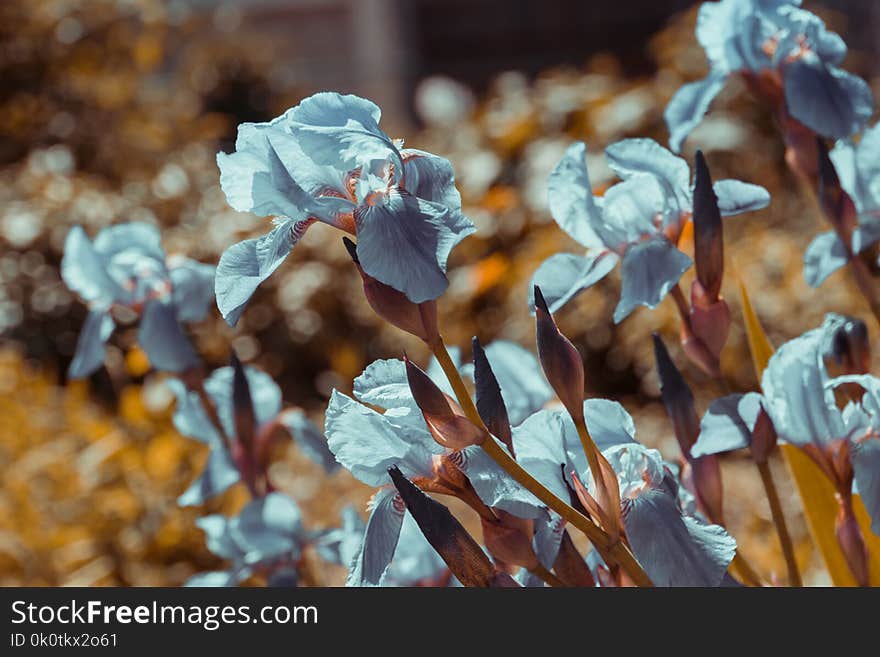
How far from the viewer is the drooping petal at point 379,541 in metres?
0.54

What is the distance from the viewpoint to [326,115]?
20.6 inches

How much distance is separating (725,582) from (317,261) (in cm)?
260

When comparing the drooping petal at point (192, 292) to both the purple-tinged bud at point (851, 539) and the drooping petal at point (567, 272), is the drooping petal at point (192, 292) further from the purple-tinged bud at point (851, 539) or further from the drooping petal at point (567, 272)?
the purple-tinged bud at point (851, 539)

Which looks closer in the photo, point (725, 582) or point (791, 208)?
point (725, 582)

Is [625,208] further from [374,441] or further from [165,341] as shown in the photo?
[165,341]

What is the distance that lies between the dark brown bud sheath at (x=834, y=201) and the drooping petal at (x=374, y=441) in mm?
395

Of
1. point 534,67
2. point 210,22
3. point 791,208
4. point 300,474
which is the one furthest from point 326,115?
point 534,67

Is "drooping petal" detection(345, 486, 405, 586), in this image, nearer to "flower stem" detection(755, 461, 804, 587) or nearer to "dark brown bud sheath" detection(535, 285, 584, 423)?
"dark brown bud sheath" detection(535, 285, 584, 423)

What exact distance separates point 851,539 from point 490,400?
26 centimetres

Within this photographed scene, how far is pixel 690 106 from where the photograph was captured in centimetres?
87

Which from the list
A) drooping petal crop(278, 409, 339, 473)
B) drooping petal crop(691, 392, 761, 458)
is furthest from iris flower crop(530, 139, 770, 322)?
drooping petal crop(278, 409, 339, 473)

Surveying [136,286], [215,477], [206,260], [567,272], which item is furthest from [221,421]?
[206,260]

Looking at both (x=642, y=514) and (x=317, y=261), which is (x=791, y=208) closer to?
(x=317, y=261)

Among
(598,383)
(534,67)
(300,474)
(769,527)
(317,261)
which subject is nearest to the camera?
(769,527)
